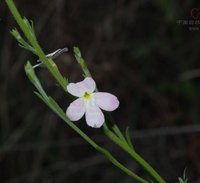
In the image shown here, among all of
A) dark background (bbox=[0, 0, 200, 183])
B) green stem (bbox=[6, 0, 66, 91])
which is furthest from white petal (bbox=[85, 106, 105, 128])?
dark background (bbox=[0, 0, 200, 183])

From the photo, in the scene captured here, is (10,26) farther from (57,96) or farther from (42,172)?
(42,172)

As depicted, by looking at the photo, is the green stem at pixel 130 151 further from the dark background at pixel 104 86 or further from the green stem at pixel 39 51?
the dark background at pixel 104 86

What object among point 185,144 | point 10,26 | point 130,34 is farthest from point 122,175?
point 10,26

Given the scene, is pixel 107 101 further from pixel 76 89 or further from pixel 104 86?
pixel 104 86

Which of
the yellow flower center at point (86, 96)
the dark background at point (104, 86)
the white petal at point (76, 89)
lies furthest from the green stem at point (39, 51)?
the dark background at point (104, 86)

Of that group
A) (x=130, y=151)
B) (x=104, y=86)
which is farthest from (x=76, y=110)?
(x=104, y=86)

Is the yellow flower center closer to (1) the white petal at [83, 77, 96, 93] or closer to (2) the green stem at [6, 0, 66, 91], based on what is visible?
(1) the white petal at [83, 77, 96, 93]
